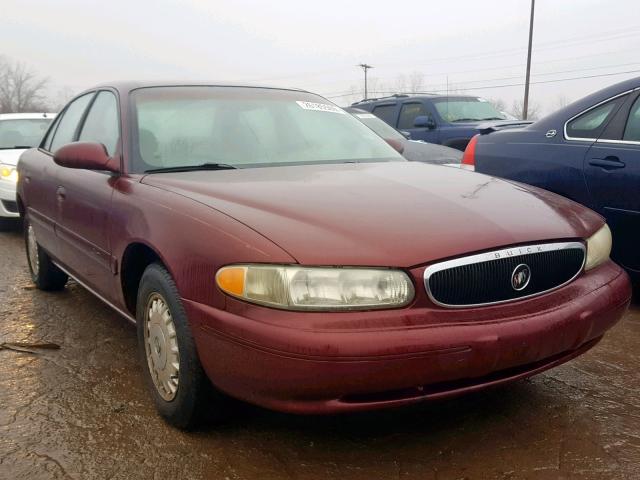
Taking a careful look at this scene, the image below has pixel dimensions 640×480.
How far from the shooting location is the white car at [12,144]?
7.20 metres

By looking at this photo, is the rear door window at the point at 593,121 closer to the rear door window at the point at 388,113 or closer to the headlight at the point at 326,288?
the headlight at the point at 326,288

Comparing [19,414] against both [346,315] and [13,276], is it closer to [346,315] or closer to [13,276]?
[346,315]

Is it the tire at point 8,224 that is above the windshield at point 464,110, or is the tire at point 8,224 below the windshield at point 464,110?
below

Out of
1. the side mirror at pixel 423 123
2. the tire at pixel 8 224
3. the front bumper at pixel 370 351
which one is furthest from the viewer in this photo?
the side mirror at pixel 423 123

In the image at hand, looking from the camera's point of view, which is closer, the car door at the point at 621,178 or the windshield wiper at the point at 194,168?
the windshield wiper at the point at 194,168

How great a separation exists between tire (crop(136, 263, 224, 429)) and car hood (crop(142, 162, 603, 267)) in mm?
394

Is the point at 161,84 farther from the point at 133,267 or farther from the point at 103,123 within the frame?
the point at 133,267

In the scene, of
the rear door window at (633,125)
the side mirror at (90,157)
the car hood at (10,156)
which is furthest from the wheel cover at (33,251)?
the rear door window at (633,125)

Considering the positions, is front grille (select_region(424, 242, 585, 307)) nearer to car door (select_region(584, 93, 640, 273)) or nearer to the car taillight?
car door (select_region(584, 93, 640, 273))

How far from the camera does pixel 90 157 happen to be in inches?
119

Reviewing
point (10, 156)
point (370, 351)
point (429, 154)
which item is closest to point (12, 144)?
point (10, 156)

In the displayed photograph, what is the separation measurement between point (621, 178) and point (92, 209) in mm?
3071

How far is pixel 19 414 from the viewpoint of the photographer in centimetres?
271

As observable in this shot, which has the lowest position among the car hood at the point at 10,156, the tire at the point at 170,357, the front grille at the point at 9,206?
the front grille at the point at 9,206
